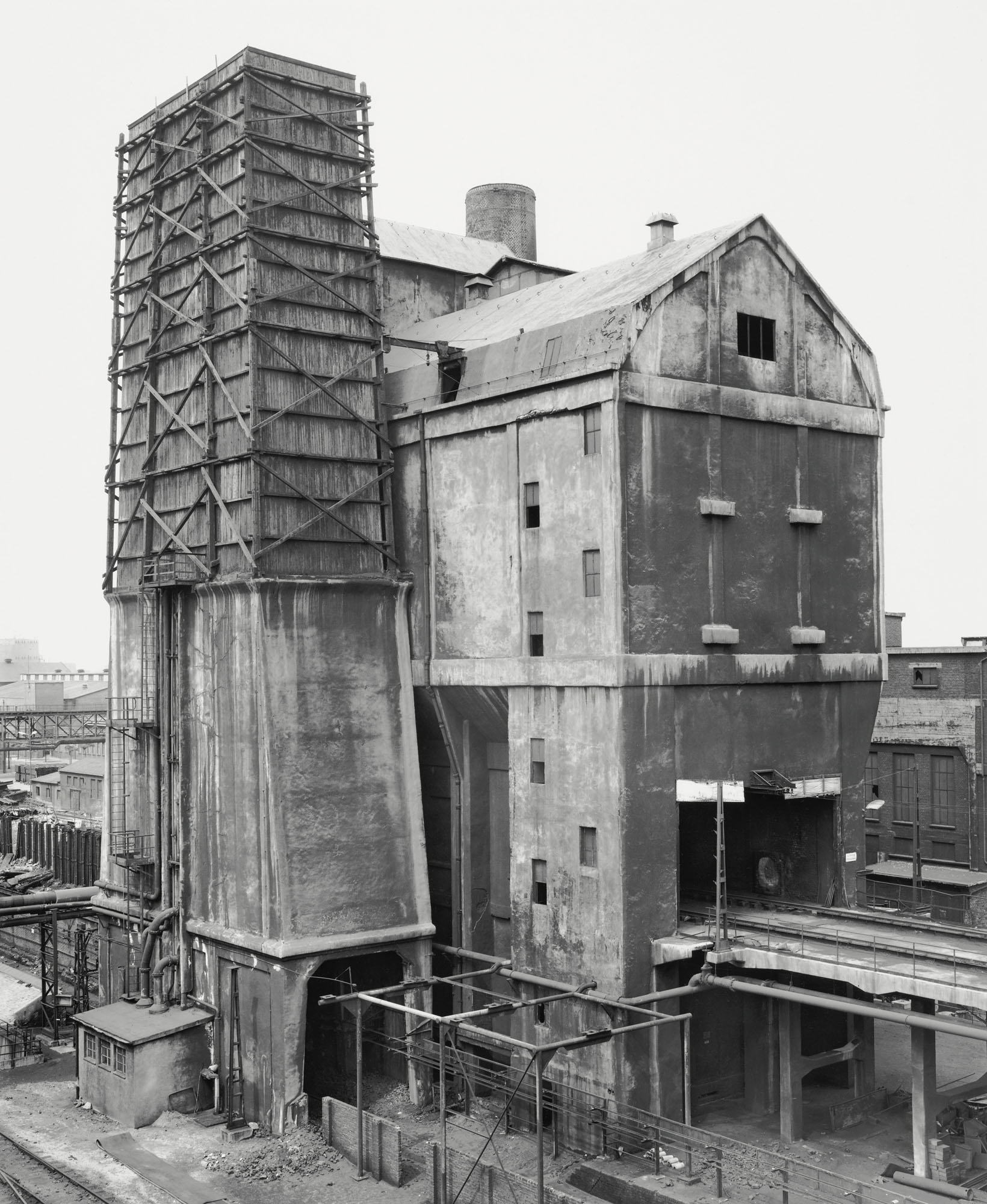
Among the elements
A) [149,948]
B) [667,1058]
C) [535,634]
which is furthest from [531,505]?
[149,948]

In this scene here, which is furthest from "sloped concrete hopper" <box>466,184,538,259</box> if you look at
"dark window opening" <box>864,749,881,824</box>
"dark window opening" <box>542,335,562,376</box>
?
"dark window opening" <box>864,749,881,824</box>

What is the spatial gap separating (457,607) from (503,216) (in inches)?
787

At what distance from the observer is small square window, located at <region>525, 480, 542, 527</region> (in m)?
34.8

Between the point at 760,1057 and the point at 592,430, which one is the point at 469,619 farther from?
the point at 760,1057

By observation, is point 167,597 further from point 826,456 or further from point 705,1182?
point 705,1182

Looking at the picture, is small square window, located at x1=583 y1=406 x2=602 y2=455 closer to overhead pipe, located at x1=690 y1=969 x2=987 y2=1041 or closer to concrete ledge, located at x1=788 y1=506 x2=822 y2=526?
concrete ledge, located at x1=788 y1=506 x2=822 y2=526

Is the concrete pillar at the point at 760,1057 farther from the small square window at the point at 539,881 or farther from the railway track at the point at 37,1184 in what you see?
the railway track at the point at 37,1184

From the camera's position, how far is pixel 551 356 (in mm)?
34562

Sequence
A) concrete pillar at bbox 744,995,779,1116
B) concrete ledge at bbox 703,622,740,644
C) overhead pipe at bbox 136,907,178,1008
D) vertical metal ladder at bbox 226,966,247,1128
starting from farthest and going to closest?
overhead pipe at bbox 136,907,178,1008
vertical metal ladder at bbox 226,966,247,1128
concrete pillar at bbox 744,995,779,1116
concrete ledge at bbox 703,622,740,644

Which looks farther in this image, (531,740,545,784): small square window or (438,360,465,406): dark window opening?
(438,360,465,406): dark window opening

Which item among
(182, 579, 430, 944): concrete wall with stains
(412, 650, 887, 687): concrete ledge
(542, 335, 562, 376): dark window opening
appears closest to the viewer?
(412, 650, 887, 687): concrete ledge

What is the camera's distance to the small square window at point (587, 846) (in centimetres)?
3241

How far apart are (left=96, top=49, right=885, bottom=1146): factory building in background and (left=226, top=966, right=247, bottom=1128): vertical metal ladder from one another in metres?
0.19

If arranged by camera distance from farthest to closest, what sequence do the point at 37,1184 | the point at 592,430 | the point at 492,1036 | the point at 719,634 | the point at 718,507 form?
the point at 718,507 → the point at 719,634 → the point at 592,430 → the point at 37,1184 → the point at 492,1036
